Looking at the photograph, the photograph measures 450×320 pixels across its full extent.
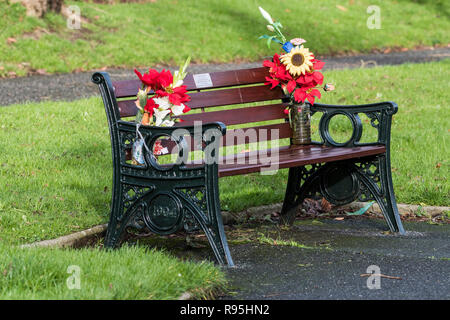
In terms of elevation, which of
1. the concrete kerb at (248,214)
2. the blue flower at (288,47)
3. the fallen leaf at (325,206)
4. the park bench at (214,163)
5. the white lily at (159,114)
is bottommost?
the fallen leaf at (325,206)

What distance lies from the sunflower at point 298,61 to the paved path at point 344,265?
47.0 inches

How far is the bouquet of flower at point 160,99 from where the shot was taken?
4.38m

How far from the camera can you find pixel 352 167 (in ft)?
16.8

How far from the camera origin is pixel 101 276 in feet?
11.4

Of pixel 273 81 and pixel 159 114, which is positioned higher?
pixel 273 81

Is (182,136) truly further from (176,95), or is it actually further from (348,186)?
(348,186)

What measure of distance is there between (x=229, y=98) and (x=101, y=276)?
198 centimetres

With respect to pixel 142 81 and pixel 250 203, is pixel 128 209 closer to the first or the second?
pixel 142 81

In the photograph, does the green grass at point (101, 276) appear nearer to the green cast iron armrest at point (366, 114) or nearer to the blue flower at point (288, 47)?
the green cast iron armrest at point (366, 114)

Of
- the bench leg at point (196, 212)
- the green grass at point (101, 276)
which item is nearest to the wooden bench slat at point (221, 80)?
the bench leg at point (196, 212)

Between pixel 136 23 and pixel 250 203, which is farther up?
pixel 136 23

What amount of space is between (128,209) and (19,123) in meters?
3.58
